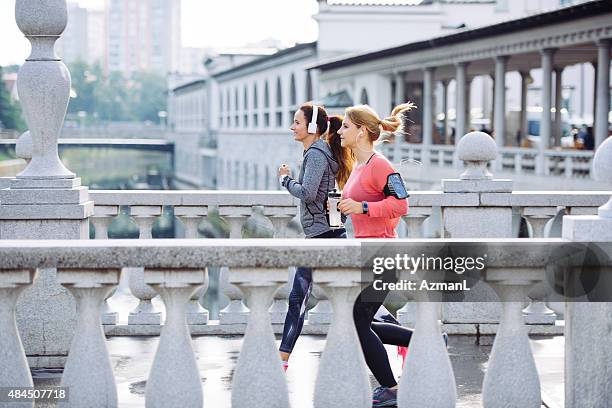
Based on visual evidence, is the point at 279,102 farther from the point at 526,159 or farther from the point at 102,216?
the point at 102,216

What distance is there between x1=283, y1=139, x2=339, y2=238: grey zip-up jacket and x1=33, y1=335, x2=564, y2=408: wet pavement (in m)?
0.93

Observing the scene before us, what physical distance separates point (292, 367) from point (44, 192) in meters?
1.86

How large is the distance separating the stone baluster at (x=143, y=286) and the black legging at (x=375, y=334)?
105 inches

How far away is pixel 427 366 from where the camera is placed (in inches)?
186

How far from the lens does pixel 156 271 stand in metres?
4.76

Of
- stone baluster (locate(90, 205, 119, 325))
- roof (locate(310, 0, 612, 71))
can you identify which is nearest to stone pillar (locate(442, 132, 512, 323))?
stone baluster (locate(90, 205, 119, 325))

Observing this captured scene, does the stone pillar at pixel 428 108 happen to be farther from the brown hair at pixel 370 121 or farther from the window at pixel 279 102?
the brown hair at pixel 370 121

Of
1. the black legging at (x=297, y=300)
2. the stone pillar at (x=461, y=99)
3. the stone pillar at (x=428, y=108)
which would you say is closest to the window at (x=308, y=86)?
the stone pillar at (x=428, y=108)

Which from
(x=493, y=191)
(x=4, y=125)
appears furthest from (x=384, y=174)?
(x=4, y=125)

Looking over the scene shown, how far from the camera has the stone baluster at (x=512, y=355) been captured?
15.5 feet

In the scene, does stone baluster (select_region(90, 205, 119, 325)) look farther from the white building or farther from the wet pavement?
the white building

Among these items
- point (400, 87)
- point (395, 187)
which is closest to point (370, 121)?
point (395, 187)

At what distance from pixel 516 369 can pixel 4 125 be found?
93.4 meters

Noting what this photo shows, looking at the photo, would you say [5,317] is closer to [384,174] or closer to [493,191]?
[384,174]
